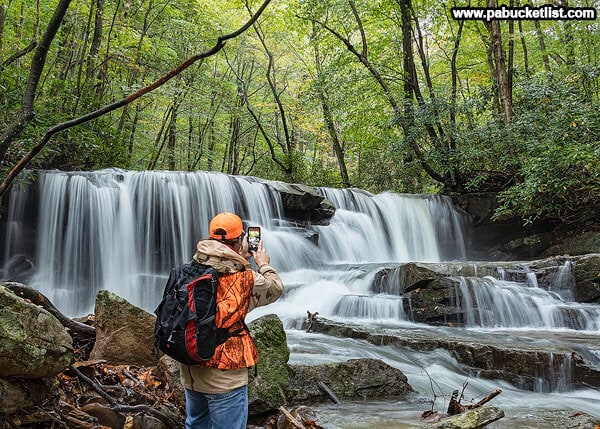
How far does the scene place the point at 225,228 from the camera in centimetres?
253

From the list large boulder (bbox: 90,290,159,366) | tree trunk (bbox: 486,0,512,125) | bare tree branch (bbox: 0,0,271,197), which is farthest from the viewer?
tree trunk (bbox: 486,0,512,125)

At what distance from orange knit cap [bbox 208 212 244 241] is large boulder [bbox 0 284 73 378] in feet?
3.81

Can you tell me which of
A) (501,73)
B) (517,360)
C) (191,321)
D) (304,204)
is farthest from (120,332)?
(501,73)

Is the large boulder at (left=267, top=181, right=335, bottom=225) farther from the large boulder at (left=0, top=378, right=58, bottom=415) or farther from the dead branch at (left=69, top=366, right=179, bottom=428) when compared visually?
the large boulder at (left=0, top=378, right=58, bottom=415)

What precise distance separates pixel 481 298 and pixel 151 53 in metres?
13.0

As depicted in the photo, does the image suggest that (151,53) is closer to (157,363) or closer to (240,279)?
(157,363)

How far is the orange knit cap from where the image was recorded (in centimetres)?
252

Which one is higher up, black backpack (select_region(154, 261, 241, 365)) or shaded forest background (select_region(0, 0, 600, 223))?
shaded forest background (select_region(0, 0, 600, 223))

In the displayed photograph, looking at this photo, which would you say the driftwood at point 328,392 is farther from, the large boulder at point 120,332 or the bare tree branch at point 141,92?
the bare tree branch at point 141,92

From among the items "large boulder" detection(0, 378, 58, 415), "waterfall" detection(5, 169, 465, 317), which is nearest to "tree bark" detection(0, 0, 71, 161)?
"large boulder" detection(0, 378, 58, 415)

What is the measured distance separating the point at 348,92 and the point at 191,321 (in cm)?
1484

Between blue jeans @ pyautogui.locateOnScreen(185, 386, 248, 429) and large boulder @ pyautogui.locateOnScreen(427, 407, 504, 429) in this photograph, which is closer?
blue jeans @ pyautogui.locateOnScreen(185, 386, 248, 429)

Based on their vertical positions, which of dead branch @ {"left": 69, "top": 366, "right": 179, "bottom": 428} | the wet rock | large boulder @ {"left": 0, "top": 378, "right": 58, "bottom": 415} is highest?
large boulder @ {"left": 0, "top": 378, "right": 58, "bottom": 415}

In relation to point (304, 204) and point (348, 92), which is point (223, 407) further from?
point (348, 92)
